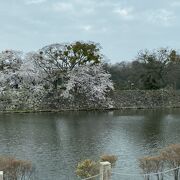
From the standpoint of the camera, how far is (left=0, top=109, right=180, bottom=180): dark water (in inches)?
542

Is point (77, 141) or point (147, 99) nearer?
point (77, 141)

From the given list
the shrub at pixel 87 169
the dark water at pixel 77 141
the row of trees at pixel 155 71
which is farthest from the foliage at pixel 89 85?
the shrub at pixel 87 169

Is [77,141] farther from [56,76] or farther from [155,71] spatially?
[155,71]

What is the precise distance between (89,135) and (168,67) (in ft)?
89.7

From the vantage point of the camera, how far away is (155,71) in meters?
43.3

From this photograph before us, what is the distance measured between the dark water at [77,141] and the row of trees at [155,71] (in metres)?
17.3

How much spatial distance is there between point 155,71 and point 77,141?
26451 millimetres

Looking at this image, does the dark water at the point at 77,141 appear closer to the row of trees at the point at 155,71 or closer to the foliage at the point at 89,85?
the foliage at the point at 89,85

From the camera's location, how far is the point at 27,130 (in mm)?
21969

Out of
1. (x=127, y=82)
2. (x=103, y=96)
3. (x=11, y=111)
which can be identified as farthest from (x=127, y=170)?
(x=127, y=82)

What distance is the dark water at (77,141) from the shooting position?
13770mm

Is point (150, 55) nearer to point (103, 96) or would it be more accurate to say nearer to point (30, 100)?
point (103, 96)

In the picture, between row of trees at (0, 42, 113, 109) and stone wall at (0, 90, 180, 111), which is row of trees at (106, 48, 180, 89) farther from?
row of trees at (0, 42, 113, 109)

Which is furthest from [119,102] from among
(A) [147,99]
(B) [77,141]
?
(B) [77,141]
